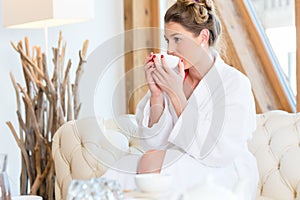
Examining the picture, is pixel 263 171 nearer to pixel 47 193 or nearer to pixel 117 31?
pixel 47 193

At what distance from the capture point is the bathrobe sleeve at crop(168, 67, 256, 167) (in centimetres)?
205

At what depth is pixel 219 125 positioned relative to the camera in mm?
2053

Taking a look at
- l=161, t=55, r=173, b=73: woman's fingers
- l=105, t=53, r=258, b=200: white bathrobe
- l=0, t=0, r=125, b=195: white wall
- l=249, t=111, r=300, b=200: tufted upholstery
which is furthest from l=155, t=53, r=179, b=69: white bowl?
l=0, t=0, r=125, b=195: white wall

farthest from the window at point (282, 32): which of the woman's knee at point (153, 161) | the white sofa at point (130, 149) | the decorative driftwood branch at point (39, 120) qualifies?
the woman's knee at point (153, 161)

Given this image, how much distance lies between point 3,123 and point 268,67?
66.8 inches

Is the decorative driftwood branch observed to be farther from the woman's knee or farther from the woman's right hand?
the woman's knee

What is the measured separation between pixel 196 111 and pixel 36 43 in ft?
5.77

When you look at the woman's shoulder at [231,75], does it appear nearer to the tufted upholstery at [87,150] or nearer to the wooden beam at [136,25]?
the tufted upholstery at [87,150]

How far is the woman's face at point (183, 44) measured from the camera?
7.23 ft

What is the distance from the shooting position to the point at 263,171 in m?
2.24

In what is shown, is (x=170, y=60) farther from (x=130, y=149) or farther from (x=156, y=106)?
(x=130, y=149)

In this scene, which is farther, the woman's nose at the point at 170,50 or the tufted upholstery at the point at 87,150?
the tufted upholstery at the point at 87,150

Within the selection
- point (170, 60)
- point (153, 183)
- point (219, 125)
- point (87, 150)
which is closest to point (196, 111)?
point (219, 125)

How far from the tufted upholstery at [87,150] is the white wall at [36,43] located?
1.85 ft
